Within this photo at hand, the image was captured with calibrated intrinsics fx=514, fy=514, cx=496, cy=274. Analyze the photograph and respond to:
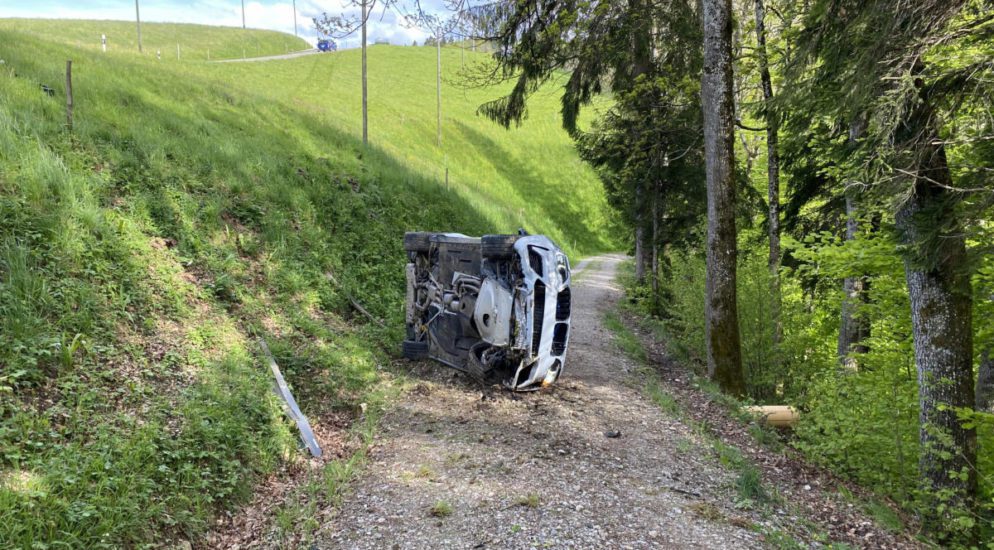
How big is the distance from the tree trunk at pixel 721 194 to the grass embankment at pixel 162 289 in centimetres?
522

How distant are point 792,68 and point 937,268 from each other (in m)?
2.76

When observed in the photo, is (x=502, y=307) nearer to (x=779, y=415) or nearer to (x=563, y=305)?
(x=563, y=305)

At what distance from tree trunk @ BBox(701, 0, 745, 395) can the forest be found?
0.08ft

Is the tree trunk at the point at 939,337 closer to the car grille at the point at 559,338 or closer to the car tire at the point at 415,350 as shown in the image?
the car grille at the point at 559,338

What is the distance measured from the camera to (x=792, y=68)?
6184mm

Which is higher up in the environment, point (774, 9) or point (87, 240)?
point (774, 9)

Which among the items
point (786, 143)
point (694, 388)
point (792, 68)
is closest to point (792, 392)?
point (694, 388)

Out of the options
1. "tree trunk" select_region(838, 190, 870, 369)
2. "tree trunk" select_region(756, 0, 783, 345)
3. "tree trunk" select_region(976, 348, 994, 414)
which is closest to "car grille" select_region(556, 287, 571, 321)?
"tree trunk" select_region(756, 0, 783, 345)

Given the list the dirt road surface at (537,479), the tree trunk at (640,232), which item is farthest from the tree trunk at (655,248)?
the dirt road surface at (537,479)

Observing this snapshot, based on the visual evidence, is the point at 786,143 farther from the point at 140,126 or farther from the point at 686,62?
the point at 140,126

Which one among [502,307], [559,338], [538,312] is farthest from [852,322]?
[502,307]

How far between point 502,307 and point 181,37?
75.3 m

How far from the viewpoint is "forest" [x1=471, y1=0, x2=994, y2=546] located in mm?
4789

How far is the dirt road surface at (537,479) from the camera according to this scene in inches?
155
